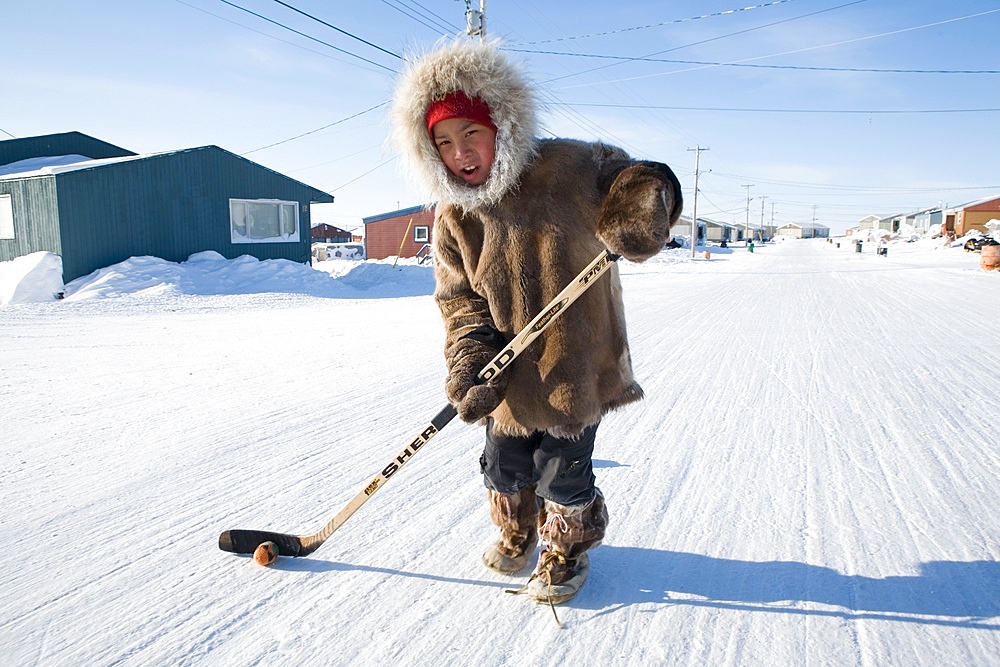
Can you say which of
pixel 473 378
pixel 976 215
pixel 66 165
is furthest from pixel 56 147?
pixel 976 215

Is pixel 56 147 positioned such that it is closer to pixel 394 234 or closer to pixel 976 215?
pixel 394 234

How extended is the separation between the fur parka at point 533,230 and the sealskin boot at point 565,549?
0.34m

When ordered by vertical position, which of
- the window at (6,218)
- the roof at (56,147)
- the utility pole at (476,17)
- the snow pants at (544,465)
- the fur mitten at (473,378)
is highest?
the utility pole at (476,17)

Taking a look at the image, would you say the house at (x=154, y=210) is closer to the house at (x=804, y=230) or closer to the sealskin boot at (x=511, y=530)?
the sealskin boot at (x=511, y=530)

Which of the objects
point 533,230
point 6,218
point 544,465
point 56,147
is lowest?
point 544,465

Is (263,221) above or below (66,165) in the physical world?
below

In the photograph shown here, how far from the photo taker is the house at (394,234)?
110ft

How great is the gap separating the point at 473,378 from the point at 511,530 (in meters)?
0.69

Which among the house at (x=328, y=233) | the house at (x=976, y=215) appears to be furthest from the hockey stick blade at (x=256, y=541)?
the house at (x=328, y=233)

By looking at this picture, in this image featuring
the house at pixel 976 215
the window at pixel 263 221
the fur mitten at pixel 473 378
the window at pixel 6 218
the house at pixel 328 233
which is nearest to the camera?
the fur mitten at pixel 473 378

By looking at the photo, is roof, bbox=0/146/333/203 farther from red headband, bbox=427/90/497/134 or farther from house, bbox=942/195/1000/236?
house, bbox=942/195/1000/236

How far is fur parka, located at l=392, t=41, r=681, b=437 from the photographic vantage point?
2068mm

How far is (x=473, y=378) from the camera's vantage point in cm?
214

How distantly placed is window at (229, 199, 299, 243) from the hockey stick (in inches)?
608
